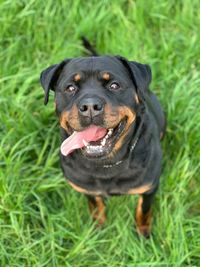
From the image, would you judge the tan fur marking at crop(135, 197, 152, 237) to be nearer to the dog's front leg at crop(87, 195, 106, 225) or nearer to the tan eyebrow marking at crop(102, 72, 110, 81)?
the dog's front leg at crop(87, 195, 106, 225)

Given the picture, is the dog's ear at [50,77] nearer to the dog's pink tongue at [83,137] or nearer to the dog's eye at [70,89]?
the dog's eye at [70,89]

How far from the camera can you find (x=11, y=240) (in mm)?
2920

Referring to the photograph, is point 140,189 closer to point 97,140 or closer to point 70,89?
point 97,140

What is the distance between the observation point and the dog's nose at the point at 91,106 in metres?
2.19

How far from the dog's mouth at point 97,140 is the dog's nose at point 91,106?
5.2 inches

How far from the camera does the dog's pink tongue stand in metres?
2.34

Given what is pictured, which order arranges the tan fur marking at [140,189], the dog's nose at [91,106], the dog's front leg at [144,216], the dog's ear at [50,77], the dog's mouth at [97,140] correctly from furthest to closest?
the dog's front leg at [144,216]
the tan fur marking at [140,189]
the dog's ear at [50,77]
the dog's mouth at [97,140]
the dog's nose at [91,106]

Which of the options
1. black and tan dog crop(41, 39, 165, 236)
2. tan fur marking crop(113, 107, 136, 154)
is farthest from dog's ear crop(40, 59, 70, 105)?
tan fur marking crop(113, 107, 136, 154)

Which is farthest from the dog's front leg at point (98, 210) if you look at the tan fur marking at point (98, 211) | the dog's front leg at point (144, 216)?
the dog's front leg at point (144, 216)

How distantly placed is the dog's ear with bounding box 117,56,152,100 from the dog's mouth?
0.63 ft

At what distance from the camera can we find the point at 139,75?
7.91ft

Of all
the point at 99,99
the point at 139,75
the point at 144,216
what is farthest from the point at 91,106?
the point at 144,216

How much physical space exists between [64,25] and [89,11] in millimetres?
228

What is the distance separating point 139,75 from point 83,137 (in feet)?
1.41
